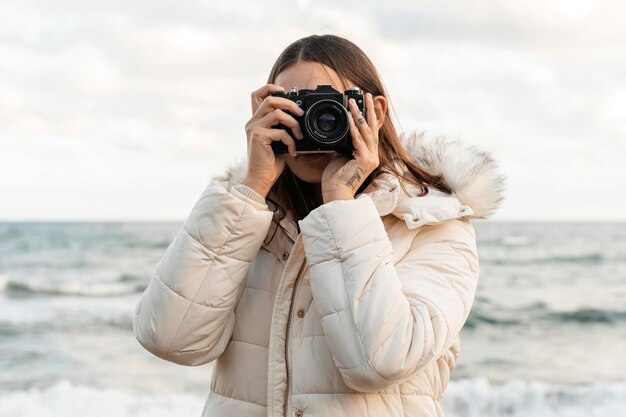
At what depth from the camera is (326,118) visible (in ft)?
4.74

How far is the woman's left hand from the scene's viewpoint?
1422 mm

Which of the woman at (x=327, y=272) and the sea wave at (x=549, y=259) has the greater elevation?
the woman at (x=327, y=272)

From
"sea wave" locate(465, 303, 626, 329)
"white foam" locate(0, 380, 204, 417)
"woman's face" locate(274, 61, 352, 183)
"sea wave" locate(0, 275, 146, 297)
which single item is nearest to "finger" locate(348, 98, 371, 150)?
"woman's face" locate(274, 61, 352, 183)

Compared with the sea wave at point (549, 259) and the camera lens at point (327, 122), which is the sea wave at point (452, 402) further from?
the sea wave at point (549, 259)

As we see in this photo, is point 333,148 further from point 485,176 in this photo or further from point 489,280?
point 489,280

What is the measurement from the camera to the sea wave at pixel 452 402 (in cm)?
530

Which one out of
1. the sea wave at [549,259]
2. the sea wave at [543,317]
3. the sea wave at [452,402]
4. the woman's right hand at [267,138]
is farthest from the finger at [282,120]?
the sea wave at [549,259]

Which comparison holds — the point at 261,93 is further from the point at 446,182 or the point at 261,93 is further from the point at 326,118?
the point at 446,182

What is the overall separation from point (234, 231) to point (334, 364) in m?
0.30

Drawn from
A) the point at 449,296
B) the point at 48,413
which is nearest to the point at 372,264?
the point at 449,296

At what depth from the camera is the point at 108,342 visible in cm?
764

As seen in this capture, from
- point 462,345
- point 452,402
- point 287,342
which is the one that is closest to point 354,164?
point 287,342

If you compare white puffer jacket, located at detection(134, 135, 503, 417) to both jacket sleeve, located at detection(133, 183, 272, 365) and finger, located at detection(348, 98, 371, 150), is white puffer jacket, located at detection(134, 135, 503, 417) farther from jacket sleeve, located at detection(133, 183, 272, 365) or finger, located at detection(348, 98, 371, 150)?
finger, located at detection(348, 98, 371, 150)

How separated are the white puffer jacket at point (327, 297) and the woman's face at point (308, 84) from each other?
0.10 m
